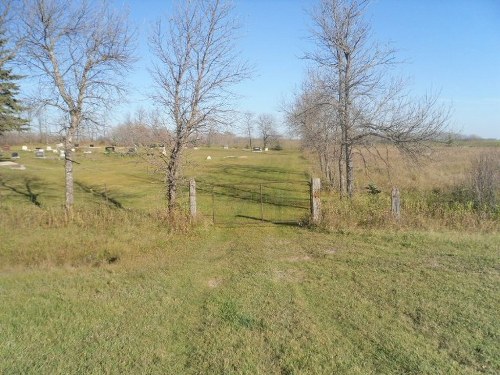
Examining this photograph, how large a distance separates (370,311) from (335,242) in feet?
14.0

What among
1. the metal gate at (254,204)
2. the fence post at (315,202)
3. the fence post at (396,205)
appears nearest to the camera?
the fence post at (396,205)

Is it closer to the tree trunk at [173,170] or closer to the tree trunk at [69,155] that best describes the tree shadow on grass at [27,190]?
the tree trunk at [69,155]

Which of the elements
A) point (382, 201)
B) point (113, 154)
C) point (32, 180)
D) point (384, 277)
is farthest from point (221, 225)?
point (113, 154)

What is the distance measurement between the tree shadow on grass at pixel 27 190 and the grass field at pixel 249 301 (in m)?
8.25

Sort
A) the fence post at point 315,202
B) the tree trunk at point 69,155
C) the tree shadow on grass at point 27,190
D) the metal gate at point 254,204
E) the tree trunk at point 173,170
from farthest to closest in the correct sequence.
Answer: the tree shadow on grass at point 27,190 → the tree trunk at point 69,155 → the metal gate at point 254,204 → the tree trunk at point 173,170 → the fence post at point 315,202

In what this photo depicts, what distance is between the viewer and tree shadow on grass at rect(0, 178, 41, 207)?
61.8ft

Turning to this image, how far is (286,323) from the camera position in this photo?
535 cm

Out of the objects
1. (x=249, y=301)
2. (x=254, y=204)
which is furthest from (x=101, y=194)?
(x=249, y=301)

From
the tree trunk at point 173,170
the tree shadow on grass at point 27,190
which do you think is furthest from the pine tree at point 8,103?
the tree trunk at point 173,170

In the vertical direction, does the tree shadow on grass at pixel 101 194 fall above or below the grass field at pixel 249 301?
above

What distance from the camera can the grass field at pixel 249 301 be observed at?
4.43 metres

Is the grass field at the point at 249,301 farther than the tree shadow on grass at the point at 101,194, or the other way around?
the tree shadow on grass at the point at 101,194

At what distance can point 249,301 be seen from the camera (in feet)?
20.1

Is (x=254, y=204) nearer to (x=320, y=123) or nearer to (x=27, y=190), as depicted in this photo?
(x=320, y=123)
